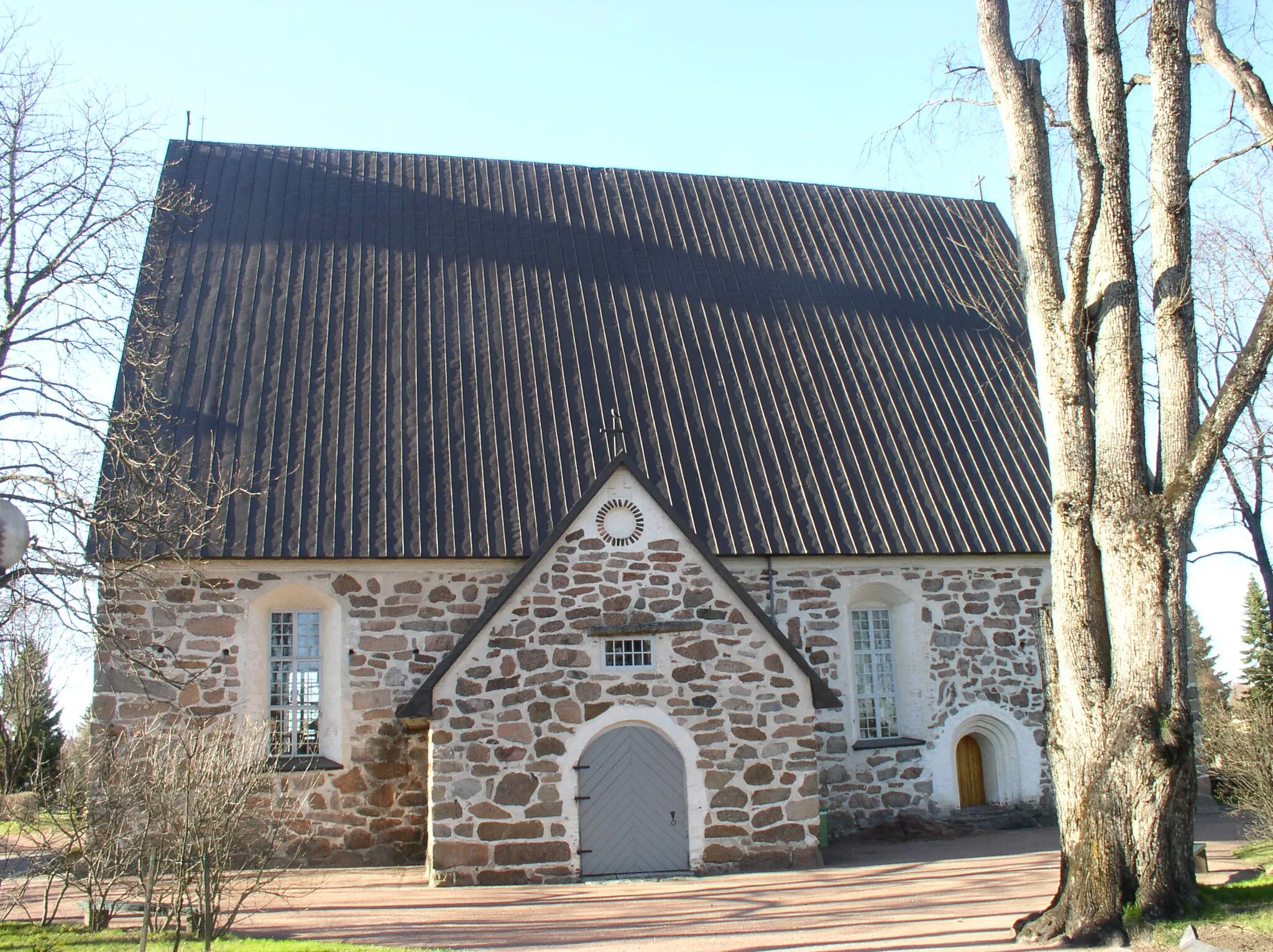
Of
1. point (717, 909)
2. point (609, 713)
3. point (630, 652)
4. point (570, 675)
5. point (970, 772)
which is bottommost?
point (717, 909)

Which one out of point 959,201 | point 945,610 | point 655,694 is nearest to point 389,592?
point 655,694

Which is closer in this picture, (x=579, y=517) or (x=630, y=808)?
(x=630, y=808)

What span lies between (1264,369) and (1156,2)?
3058mm

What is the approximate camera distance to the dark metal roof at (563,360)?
564 inches

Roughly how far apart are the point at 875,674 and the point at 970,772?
1.88 m

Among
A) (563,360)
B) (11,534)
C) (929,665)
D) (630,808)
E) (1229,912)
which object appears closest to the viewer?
(11,534)

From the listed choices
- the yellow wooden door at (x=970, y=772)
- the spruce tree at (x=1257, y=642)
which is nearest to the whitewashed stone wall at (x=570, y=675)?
the yellow wooden door at (x=970, y=772)

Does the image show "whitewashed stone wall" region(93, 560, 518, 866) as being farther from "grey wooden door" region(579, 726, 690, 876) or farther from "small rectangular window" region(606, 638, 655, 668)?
"grey wooden door" region(579, 726, 690, 876)

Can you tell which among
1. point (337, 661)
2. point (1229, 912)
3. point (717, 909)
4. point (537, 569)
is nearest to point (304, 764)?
point (337, 661)

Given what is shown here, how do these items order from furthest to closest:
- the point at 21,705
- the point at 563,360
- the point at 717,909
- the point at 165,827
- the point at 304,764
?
the point at 563,360 → the point at 21,705 → the point at 304,764 → the point at 717,909 → the point at 165,827

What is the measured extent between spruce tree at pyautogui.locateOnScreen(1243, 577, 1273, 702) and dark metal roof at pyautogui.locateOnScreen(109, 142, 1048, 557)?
34.1 feet

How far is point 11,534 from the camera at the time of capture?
5.55m

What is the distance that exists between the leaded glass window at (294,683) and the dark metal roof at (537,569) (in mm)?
1453

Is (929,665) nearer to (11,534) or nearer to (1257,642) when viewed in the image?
(11,534)
